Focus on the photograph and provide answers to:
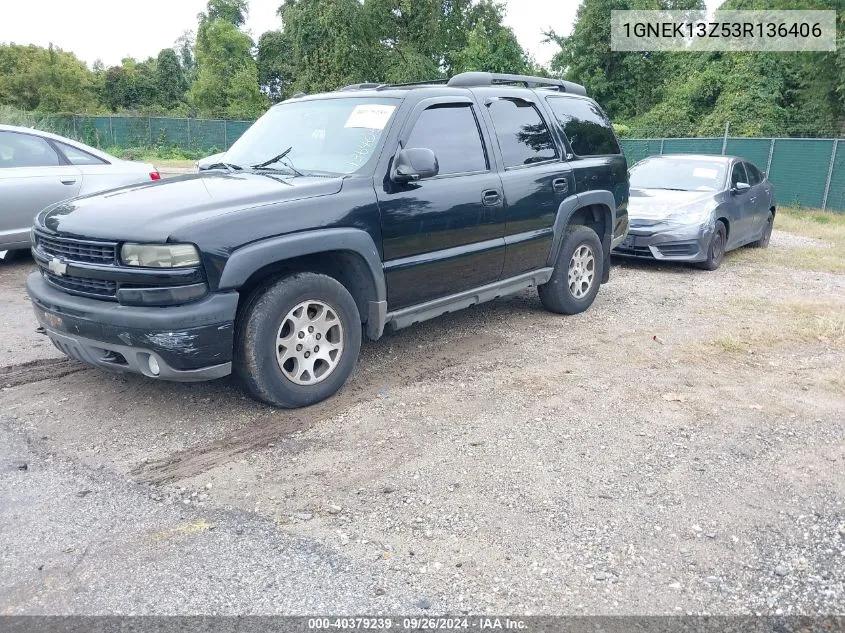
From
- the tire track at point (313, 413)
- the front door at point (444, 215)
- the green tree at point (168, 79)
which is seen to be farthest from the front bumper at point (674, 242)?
the green tree at point (168, 79)

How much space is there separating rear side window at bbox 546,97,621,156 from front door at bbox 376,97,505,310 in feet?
4.33

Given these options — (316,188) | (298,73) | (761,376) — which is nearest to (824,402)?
(761,376)

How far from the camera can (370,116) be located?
4879 millimetres

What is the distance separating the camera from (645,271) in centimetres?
931

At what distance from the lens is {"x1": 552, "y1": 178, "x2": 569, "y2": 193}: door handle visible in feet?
19.5

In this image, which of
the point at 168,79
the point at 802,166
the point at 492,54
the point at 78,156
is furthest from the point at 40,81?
the point at 802,166

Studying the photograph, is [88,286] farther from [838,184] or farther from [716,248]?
[838,184]

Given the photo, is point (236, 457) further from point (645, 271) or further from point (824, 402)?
point (645, 271)

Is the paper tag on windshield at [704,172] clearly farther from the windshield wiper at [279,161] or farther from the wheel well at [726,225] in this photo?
the windshield wiper at [279,161]

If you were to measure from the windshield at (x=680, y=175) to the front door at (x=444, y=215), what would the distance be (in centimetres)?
574

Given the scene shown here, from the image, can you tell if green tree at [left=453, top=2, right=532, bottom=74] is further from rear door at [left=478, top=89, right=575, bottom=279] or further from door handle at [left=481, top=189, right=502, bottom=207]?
door handle at [left=481, top=189, right=502, bottom=207]

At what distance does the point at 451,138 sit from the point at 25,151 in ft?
17.6

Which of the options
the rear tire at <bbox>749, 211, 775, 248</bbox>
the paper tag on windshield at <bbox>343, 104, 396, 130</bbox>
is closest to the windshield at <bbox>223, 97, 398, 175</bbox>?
the paper tag on windshield at <bbox>343, 104, 396, 130</bbox>

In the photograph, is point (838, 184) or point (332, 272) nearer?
point (332, 272)
